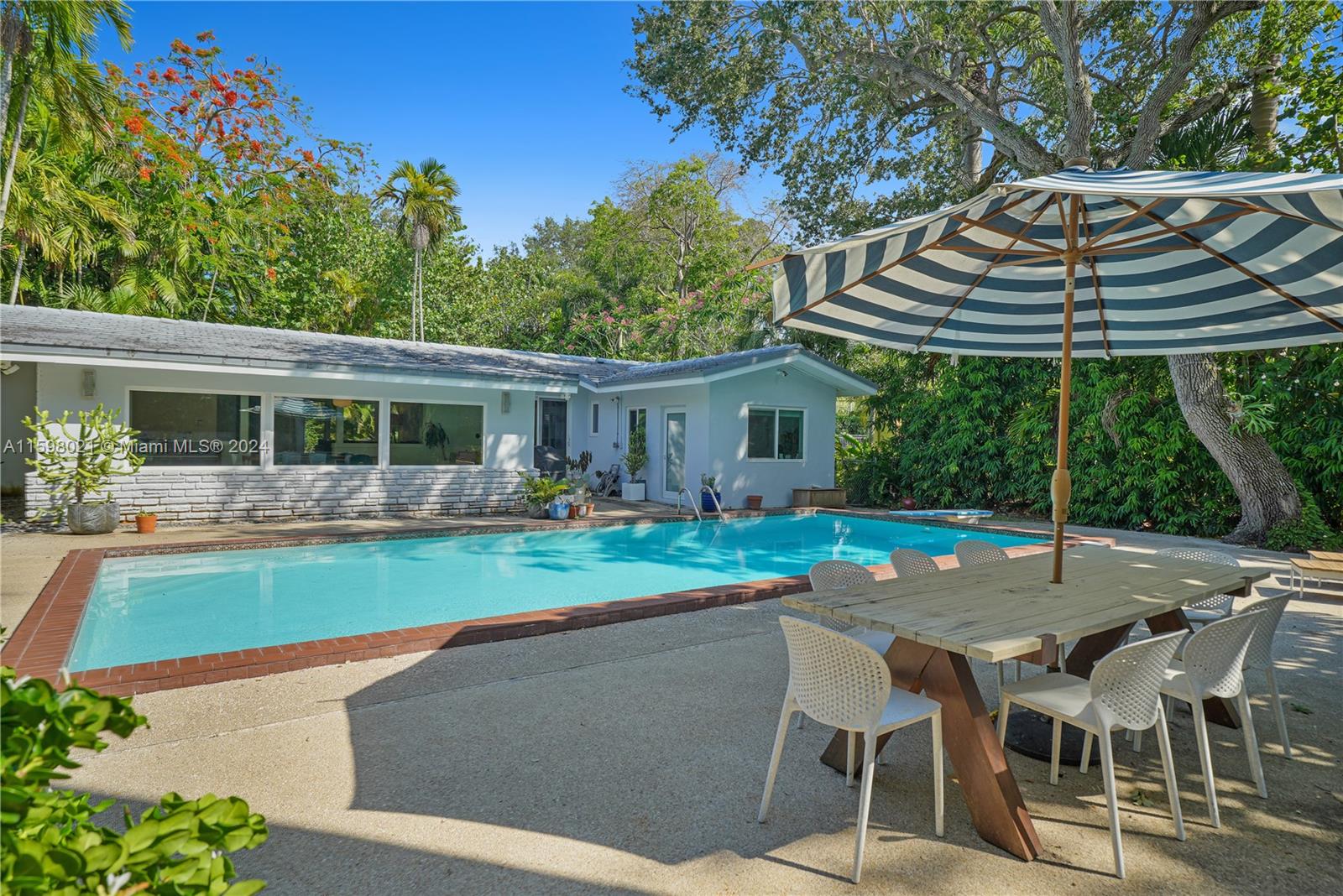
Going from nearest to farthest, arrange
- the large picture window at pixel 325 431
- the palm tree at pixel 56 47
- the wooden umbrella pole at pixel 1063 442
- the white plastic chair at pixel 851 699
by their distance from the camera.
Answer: the white plastic chair at pixel 851 699
the wooden umbrella pole at pixel 1063 442
the palm tree at pixel 56 47
the large picture window at pixel 325 431

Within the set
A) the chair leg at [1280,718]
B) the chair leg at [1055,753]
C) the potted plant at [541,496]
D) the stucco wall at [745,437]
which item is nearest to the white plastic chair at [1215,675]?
the chair leg at [1280,718]

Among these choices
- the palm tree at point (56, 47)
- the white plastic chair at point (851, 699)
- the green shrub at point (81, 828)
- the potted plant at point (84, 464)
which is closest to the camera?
the green shrub at point (81, 828)

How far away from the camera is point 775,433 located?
1564 centimetres

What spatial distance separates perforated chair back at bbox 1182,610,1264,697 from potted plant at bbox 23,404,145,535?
12.1 metres

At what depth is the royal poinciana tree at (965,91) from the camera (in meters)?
11.3

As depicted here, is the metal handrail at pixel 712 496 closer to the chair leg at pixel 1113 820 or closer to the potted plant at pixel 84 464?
the potted plant at pixel 84 464

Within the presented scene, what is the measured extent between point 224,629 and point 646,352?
2072cm

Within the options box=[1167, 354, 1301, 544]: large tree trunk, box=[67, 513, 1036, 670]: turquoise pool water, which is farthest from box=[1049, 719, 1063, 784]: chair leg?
box=[1167, 354, 1301, 544]: large tree trunk

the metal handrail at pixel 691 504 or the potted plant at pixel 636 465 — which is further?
the potted plant at pixel 636 465

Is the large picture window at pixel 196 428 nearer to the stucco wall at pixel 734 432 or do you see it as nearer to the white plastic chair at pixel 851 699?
the stucco wall at pixel 734 432

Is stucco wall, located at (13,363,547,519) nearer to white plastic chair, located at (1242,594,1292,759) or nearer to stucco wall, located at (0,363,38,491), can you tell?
stucco wall, located at (0,363,38,491)

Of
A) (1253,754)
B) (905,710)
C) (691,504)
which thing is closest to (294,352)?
(691,504)

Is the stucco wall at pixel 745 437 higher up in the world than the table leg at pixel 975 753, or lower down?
higher up

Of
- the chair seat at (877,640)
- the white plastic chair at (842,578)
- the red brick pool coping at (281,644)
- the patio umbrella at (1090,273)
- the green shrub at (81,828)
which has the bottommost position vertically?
the red brick pool coping at (281,644)
